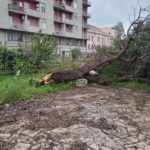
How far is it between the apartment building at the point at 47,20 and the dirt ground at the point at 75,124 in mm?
15214

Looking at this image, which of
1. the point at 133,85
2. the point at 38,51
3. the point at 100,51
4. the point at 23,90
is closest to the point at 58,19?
the point at 38,51

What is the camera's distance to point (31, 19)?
94.4ft

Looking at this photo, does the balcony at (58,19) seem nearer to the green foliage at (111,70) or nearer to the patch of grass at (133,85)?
the green foliage at (111,70)

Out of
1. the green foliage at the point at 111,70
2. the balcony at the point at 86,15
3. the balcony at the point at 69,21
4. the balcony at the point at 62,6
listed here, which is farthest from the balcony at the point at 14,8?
the green foliage at the point at 111,70

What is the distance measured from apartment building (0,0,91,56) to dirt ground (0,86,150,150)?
1521cm

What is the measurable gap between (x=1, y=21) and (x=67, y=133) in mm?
23707

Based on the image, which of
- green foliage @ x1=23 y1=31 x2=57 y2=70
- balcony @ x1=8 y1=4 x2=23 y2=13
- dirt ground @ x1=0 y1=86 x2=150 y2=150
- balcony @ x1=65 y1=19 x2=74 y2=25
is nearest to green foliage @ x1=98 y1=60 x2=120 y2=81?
dirt ground @ x1=0 y1=86 x2=150 y2=150

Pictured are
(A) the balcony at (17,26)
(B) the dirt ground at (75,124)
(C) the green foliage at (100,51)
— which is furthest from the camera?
Answer: (A) the balcony at (17,26)

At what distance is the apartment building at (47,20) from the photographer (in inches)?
1005

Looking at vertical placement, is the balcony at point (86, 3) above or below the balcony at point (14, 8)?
above

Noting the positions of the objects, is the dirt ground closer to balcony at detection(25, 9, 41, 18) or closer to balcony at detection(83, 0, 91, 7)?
balcony at detection(25, 9, 41, 18)

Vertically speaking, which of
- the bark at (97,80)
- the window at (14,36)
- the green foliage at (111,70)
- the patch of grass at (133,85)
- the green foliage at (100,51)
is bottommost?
the patch of grass at (133,85)

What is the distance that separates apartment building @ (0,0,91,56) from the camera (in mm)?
25516

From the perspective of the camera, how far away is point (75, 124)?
381 centimetres
